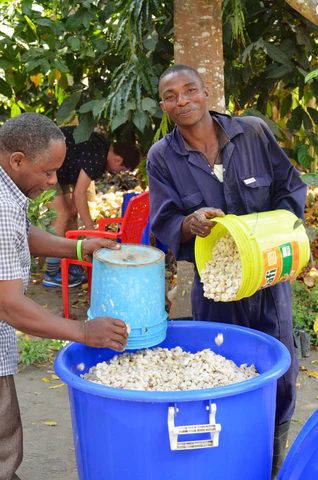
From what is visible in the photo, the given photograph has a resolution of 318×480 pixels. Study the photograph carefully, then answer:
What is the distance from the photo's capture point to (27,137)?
7.15 ft

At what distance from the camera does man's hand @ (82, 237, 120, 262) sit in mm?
2539

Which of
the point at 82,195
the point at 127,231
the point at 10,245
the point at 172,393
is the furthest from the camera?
the point at 82,195

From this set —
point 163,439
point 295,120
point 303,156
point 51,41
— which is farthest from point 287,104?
point 163,439

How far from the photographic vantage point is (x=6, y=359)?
2.34m

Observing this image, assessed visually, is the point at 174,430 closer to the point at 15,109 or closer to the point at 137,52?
the point at 137,52

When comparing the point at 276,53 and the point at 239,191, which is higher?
the point at 276,53

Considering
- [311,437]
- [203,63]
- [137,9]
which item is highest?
[137,9]

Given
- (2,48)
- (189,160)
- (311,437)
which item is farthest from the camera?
(2,48)

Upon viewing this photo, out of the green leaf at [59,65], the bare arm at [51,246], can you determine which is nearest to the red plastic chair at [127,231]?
the green leaf at [59,65]

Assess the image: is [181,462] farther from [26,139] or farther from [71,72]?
[71,72]

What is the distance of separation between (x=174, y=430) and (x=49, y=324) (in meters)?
0.52

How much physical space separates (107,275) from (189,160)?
0.71 meters

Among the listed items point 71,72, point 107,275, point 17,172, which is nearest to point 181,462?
point 107,275

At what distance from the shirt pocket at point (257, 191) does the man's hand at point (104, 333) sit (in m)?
0.86
